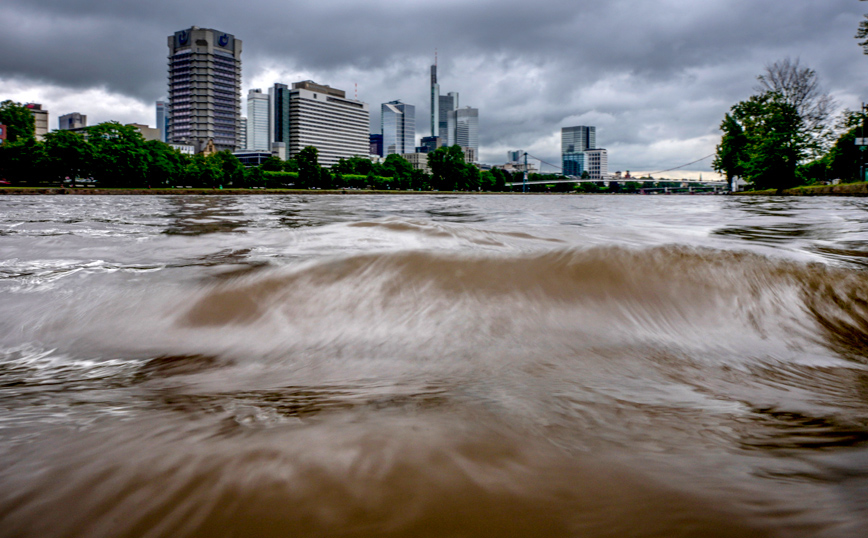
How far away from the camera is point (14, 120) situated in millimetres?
66250

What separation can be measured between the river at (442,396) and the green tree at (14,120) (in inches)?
3240

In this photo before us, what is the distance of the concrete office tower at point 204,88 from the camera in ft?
456

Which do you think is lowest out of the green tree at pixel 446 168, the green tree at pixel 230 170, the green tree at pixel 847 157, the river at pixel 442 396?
the river at pixel 442 396

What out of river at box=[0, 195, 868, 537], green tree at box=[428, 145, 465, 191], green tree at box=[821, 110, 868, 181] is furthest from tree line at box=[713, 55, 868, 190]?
green tree at box=[428, 145, 465, 191]

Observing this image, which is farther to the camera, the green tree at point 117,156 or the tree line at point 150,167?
the green tree at point 117,156

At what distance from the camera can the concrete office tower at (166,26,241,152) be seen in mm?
139125

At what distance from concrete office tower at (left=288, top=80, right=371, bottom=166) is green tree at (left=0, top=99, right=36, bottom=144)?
82.7 meters

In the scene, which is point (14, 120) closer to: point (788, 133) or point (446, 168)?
point (446, 168)

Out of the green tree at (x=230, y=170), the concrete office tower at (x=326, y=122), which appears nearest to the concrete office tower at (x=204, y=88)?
the concrete office tower at (x=326, y=122)

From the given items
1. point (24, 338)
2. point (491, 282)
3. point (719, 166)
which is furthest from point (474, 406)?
point (719, 166)

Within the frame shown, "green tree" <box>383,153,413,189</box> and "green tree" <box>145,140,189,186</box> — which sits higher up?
"green tree" <box>383,153,413,189</box>

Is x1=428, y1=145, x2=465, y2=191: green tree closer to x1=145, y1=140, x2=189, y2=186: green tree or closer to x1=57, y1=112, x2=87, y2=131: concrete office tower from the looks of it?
x1=145, y1=140, x2=189, y2=186: green tree

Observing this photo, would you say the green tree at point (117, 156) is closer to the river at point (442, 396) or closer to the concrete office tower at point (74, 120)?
the river at point (442, 396)

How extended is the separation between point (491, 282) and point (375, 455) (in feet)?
7.27
